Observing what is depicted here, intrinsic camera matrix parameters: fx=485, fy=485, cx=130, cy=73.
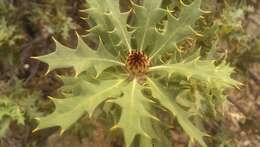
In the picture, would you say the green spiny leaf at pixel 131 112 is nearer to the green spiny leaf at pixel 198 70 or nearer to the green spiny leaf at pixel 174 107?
the green spiny leaf at pixel 174 107

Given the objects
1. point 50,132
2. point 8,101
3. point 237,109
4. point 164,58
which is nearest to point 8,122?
point 8,101

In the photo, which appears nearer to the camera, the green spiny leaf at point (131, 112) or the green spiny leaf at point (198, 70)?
the green spiny leaf at point (131, 112)

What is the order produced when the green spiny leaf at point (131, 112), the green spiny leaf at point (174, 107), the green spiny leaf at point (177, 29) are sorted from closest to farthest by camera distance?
the green spiny leaf at point (131, 112), the green spiny leaf at point (174, 107), the green spiny leaf at point (177, 29)

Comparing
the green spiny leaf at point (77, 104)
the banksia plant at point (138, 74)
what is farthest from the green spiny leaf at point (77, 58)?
the green spiny leaf at point (77, 104)

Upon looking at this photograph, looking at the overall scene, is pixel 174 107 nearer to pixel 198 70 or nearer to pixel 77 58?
pixel 198 70

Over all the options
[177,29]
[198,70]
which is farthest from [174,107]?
[177,29]

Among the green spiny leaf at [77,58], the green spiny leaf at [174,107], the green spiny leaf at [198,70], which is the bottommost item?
the green spiny leaf at [174,107]

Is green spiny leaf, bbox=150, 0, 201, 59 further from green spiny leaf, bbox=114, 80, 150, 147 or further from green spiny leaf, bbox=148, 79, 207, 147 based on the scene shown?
green spiny leaf, bbox=114, 80, 150, 147

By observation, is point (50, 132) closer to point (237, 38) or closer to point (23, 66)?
point (23, 66)
